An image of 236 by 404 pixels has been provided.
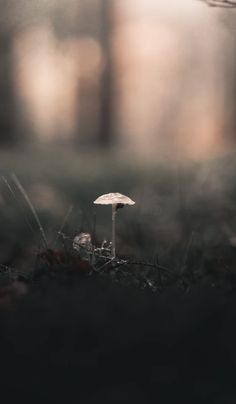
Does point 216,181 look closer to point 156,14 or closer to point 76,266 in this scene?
point 76,266

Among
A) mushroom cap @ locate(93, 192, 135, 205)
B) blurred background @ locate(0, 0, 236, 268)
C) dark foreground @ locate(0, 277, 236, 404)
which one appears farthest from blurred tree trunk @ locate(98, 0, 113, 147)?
dark foreground @ locate(0, 277, 236, 404)

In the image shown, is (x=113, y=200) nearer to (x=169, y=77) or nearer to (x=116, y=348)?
(x=116, y=348)

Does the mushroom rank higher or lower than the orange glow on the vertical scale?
lower

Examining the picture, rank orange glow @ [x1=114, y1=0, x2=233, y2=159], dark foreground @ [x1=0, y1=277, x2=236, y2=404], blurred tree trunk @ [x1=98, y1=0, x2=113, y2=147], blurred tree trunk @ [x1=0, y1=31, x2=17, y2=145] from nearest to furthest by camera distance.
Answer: dark foreground @ [x1=0, y1=277, x2=236, y2=404], blurred tree trunk @ [x1=0, y1=31, x2=17, y2=145], blurred tree trunk @ [x1=98, y1=0, x2=113, y2=147], orange glow @ [x1=114, y1=0, x2=233, y2=159]

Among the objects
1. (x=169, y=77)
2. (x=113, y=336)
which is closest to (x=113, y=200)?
(x=113, y=336)

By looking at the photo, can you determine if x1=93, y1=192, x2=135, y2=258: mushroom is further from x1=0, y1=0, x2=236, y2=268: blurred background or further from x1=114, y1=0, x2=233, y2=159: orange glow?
x1=114, y1=0, x2=233, y2=159: orange glow

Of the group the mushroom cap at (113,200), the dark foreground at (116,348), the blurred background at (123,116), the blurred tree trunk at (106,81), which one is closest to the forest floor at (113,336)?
the dark foreground at (116,348)
